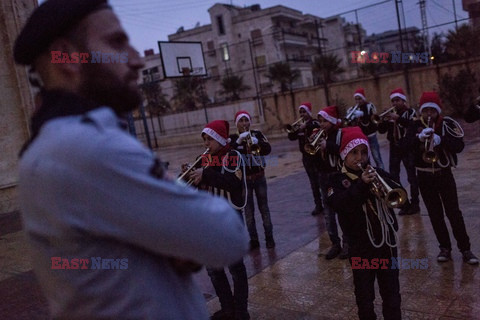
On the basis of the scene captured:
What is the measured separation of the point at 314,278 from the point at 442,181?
5.86 feet

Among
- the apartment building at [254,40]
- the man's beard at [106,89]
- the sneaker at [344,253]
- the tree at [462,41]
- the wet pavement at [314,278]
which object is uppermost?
the apartment building at [254,40]

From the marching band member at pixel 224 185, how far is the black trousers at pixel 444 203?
6.97 ft

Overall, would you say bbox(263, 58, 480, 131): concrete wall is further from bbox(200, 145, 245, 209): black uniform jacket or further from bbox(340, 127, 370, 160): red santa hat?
bbox(340, 127, 370, 160): red santa hat

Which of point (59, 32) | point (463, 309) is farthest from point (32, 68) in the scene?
point (463, 309)

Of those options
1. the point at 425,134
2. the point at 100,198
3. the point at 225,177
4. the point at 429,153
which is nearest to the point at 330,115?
the point at 425,134

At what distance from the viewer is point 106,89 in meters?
1.12

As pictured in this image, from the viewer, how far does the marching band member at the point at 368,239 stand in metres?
3.28

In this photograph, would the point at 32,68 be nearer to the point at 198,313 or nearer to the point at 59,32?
the point at 59,32

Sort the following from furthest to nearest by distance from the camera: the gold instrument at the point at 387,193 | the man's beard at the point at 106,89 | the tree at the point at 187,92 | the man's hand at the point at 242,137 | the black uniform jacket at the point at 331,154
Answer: the tree at the point at 187,92, the man's hand at the point at 242,137, the black uniform jacket at the point at 331,154, the gold instrument at the point at 387,193, the man's beard at the point at 106,89

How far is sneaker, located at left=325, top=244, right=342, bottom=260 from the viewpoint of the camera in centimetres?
536

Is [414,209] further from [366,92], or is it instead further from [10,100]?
[366,92]

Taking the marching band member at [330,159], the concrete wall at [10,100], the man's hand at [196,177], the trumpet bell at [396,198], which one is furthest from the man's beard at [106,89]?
the concrete wall at [10,100]

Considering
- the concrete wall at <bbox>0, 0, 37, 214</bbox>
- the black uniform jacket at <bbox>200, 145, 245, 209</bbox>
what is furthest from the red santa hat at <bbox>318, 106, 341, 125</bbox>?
the concrete wall at <bbox>0, 0, 37, 214</bbox>

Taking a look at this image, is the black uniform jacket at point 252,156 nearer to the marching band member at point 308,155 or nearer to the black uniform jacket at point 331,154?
the black uniform jacket at point 331,154
